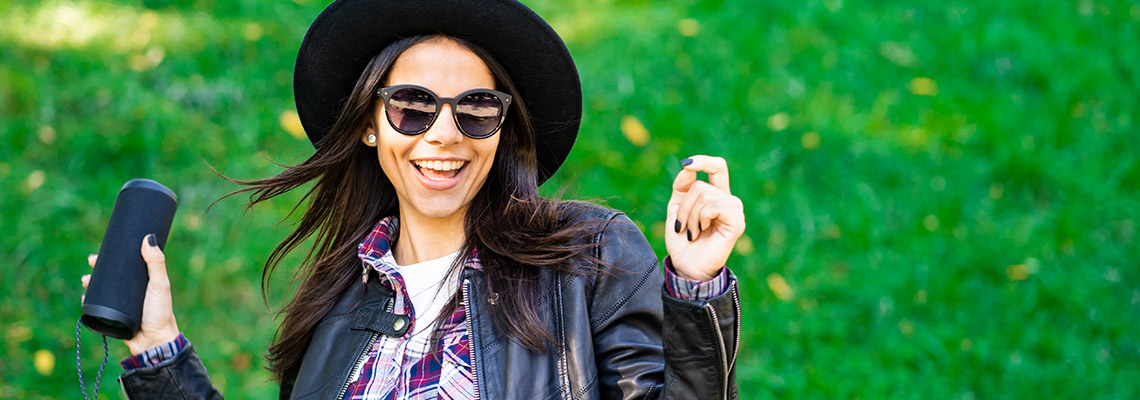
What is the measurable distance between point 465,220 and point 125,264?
32.1 inches

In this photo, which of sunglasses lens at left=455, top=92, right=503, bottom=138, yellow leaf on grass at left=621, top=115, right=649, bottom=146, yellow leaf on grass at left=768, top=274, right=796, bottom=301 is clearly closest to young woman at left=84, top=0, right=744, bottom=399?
sunglasses lens at left=455, top=92, right=503, bottom=138

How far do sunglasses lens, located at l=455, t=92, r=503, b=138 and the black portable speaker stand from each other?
0.84 meters

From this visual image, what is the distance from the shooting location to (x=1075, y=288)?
479 cm

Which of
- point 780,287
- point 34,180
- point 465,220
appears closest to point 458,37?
point 465,220

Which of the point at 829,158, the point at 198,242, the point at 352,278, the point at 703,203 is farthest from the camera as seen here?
the point at 829,158

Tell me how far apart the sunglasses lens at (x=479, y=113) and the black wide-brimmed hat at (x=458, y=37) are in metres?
0.14

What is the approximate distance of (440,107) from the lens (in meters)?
2.31

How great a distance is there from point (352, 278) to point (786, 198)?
314cm

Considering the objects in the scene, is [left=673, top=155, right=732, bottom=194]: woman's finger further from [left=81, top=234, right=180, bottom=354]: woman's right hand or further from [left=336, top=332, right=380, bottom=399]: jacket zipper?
[left=81, top=234, right=180, bottom=354]: woman's right hand

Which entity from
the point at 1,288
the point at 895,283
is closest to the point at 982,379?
the point at 895,283

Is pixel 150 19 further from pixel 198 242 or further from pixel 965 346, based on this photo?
pixel 965 346

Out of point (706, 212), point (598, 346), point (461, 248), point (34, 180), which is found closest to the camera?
point (706, 212)

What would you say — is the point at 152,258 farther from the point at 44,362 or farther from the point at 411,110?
the point at 44,362

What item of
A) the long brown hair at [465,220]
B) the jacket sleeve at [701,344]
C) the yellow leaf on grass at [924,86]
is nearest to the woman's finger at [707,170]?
the jacket sleeve at [701,344]
